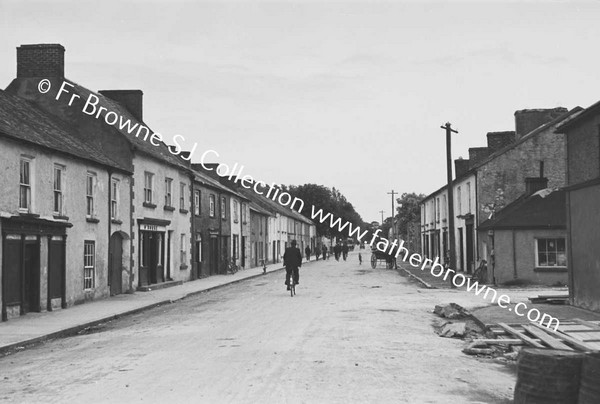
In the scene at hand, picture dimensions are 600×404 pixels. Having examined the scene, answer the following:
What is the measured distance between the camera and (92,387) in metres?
8.16

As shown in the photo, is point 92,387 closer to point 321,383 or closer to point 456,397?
point 321,383

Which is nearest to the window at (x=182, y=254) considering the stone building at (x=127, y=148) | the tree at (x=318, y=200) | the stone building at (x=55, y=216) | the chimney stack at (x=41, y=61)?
the stone building at (x=127, y=148)

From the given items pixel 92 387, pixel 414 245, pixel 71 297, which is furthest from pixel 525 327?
pixel 414 245

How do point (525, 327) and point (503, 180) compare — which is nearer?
point (525, 327)

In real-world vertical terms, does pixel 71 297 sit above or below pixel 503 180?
below

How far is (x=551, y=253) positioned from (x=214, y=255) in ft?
67.3

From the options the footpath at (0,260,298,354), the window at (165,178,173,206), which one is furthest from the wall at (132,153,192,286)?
the footpath at (0,260,298,354)

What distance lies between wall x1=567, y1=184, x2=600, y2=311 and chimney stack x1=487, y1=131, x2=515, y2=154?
1790 cm

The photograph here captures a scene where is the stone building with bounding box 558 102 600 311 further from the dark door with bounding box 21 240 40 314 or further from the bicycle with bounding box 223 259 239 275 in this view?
the bicycle with bounding box 223 259 239 275

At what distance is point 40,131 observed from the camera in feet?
65.9

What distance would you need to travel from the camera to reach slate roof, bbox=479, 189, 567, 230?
26.0 m

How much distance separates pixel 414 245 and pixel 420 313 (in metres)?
55.4

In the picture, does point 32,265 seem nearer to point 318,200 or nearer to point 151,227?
point 151,227

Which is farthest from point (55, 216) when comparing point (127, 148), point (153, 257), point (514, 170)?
point (514, 170)
